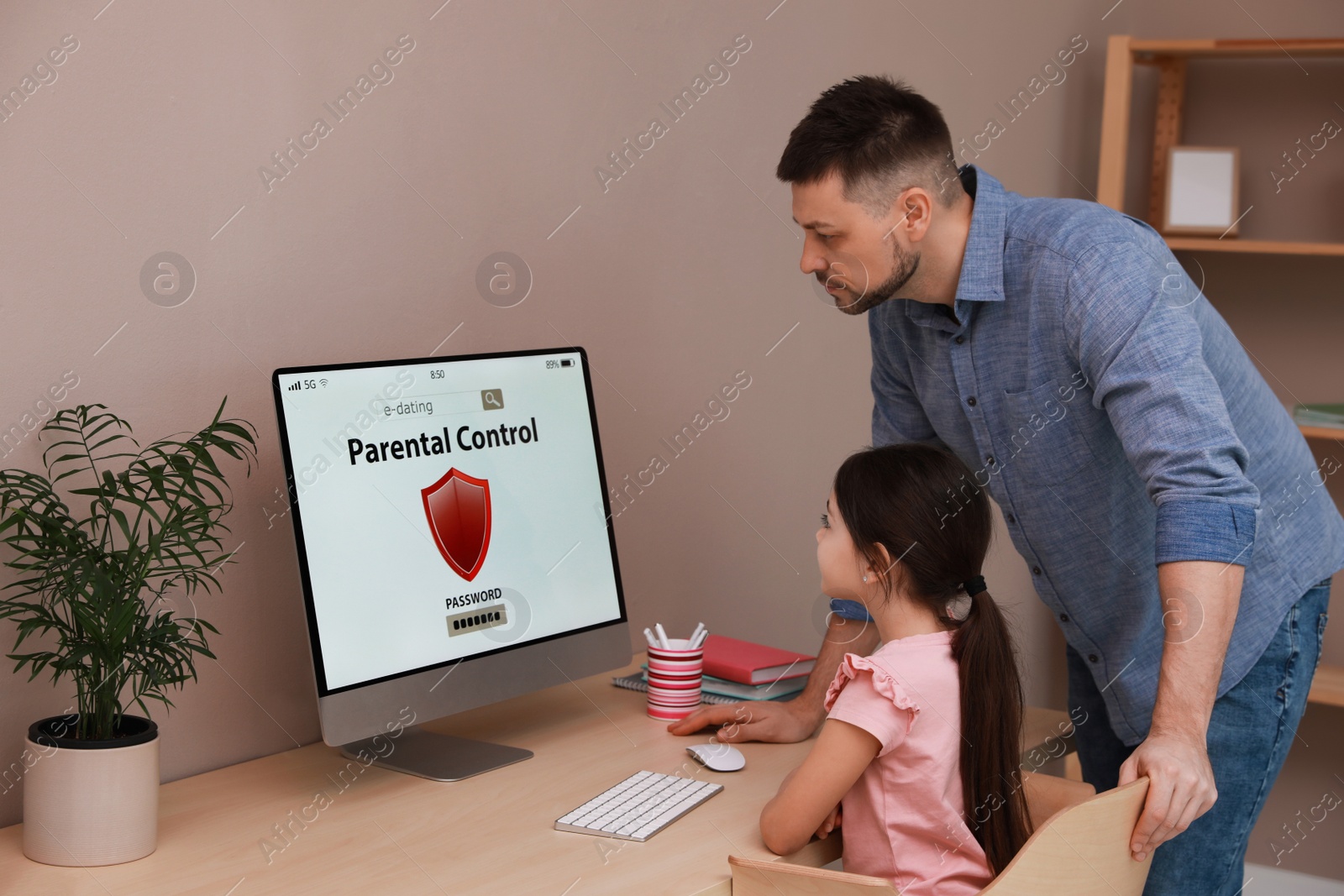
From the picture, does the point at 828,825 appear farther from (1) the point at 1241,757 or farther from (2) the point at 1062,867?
(1) the point at 1241,757

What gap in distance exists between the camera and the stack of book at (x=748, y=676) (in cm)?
188

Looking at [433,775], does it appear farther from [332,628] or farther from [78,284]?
[78,284]

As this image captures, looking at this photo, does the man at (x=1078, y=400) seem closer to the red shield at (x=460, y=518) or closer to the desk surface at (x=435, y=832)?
the desk surface at (x=435, y=832)

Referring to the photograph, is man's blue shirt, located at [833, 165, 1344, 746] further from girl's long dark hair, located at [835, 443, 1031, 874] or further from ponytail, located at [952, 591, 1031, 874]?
ponytail, located at [952, 591, 1031, 874]

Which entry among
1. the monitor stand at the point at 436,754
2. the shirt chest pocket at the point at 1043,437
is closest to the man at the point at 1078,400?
the shirt chest pocket at the point at 1043,437

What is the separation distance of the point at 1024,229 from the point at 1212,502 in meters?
0.49

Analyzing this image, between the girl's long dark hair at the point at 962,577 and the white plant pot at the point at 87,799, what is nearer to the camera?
the white plant pot at the point at 87,799

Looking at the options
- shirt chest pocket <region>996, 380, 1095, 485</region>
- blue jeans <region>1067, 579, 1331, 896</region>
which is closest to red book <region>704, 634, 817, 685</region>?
shirt chest pocket <region>996, 380, 1095, 485</region>

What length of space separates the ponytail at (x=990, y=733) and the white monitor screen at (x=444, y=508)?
600mm

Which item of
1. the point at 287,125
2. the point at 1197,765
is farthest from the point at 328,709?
the point at 1197,765

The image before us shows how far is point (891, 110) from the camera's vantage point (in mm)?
1565

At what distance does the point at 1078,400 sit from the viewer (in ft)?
5.10

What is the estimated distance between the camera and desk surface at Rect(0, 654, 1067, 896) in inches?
47.9

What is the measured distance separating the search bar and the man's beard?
1.58 feet
